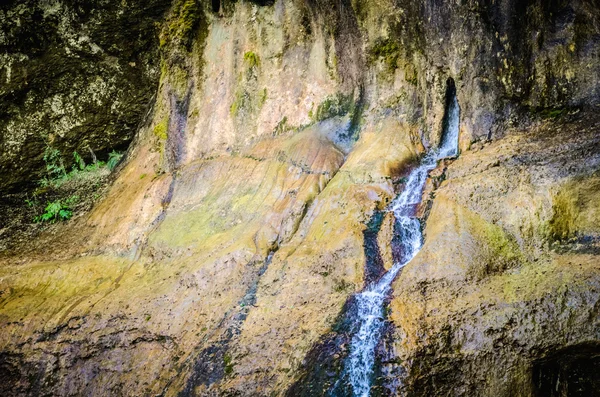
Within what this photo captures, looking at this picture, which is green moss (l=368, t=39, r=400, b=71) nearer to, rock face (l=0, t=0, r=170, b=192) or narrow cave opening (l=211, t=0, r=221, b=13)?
narrow cave opening (l=211, t=0, r=221, b=13)

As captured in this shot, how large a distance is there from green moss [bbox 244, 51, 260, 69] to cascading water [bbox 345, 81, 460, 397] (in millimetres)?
4707

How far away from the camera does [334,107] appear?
1082cm

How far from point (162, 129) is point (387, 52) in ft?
19.2

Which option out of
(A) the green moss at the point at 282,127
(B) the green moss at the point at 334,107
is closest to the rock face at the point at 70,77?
(A) the green moss at the point at 282,127

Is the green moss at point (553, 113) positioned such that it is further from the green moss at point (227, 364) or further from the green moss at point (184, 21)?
the green moss at point (184, 21)

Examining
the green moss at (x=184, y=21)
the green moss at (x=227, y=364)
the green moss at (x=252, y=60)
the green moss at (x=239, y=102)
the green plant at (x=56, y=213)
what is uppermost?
the green moss at (x=184, y=21)

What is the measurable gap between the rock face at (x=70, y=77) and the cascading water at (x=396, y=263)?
8.87 metres

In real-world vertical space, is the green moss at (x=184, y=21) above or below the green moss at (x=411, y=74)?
above

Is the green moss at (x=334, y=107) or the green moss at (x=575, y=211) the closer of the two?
the green moss at (x=575, y=211)

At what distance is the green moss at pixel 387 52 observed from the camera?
10695mm

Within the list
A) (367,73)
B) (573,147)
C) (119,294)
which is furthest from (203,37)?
(573,147)

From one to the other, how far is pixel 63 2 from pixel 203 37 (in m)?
4.32

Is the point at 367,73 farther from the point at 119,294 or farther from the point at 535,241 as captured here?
the point at 119,294

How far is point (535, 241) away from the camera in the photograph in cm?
655
